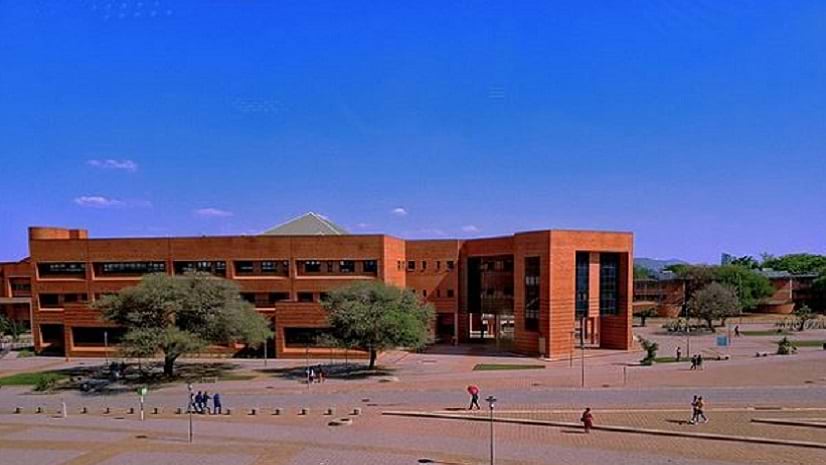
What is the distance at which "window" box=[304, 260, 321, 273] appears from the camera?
64375 millimetres

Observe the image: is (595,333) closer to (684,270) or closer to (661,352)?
(661,352)

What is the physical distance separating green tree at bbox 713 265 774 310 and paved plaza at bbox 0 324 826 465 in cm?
5543

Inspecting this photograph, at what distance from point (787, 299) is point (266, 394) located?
107984 millimetres

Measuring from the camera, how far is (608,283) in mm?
63969

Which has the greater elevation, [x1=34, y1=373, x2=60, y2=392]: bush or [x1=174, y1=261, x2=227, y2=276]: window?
[x1=174, y1=261, x2=227, y2=276]: window

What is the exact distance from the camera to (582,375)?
44688mm

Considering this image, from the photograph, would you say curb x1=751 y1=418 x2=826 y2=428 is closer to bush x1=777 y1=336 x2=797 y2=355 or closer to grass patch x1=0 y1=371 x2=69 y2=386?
bush x1=777 y1=336 x2=797 y2=355

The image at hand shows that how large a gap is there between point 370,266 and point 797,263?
132987 millimetres

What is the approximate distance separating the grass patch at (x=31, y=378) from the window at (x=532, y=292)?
40.3 metres

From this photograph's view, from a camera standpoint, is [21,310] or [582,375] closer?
[582,375]

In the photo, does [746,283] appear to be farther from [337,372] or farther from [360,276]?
[337,372]

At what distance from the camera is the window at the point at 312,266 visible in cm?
6438

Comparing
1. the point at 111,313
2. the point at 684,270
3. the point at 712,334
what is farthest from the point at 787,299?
the point at 111,313

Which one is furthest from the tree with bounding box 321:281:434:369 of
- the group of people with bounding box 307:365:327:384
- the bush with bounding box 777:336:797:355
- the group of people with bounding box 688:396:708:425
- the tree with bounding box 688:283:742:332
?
the tree with bounding box 688:283:742:332
